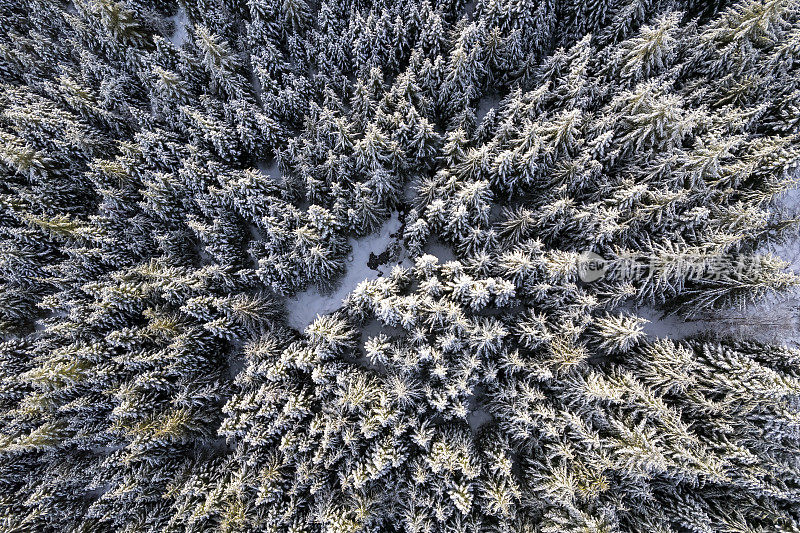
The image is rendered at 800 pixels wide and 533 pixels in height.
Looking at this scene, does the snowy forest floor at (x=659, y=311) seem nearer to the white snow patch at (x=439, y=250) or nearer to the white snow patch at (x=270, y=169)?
the white snow patch at (x=439, y=250)

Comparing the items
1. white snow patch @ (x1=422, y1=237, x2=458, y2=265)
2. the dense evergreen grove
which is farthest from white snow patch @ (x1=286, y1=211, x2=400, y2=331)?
white snow patch @ (x1=422, y1=237, x2=458, y2=265)

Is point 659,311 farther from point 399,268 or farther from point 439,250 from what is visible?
point 399,268

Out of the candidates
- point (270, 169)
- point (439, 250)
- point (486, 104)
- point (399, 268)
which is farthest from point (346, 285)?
point (486, 104)

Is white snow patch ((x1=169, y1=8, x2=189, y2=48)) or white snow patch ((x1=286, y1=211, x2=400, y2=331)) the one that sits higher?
white snow patch ((x1=169, y1=8, x2=189, y2=48))

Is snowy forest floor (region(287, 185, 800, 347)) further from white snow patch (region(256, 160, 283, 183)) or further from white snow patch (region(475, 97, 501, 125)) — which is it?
white snow patch (region(475, 97, 501, 125))

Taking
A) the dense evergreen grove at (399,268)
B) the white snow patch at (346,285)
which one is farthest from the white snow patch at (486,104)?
the white snow patch at (346,285)

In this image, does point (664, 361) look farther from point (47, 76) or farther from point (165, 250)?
point (47, 76)
